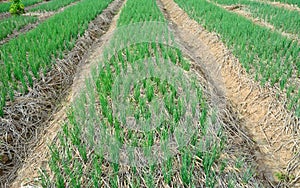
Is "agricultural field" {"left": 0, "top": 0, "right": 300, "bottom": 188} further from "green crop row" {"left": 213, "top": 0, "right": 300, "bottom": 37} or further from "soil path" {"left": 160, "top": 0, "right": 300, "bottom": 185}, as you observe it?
"green crop row" {"left": 213, "top": 0, "right": 300, "bottom": 37}

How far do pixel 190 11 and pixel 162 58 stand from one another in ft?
16.0

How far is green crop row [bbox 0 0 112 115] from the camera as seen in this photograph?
356 centimetres

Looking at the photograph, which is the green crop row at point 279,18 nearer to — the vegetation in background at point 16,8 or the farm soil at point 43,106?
the farm soil at point 43,106

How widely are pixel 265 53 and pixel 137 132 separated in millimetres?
2960

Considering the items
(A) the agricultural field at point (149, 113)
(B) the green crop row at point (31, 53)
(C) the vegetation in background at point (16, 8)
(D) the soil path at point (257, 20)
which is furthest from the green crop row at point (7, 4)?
(D) the soil path at point (257, 20)

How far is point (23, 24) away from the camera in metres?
8.05

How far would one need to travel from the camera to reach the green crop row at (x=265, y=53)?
367 cm

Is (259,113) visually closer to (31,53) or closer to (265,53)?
(265,53)

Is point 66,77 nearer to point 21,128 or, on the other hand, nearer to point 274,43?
point 21,128

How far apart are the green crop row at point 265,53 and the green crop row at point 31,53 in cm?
323

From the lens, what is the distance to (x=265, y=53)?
4387 millimetres

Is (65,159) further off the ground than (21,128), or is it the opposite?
(65,159)

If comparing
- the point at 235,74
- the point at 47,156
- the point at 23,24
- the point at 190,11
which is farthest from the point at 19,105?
the point at 190,11

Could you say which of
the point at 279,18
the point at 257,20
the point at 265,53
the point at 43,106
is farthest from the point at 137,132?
the point at 257,20
